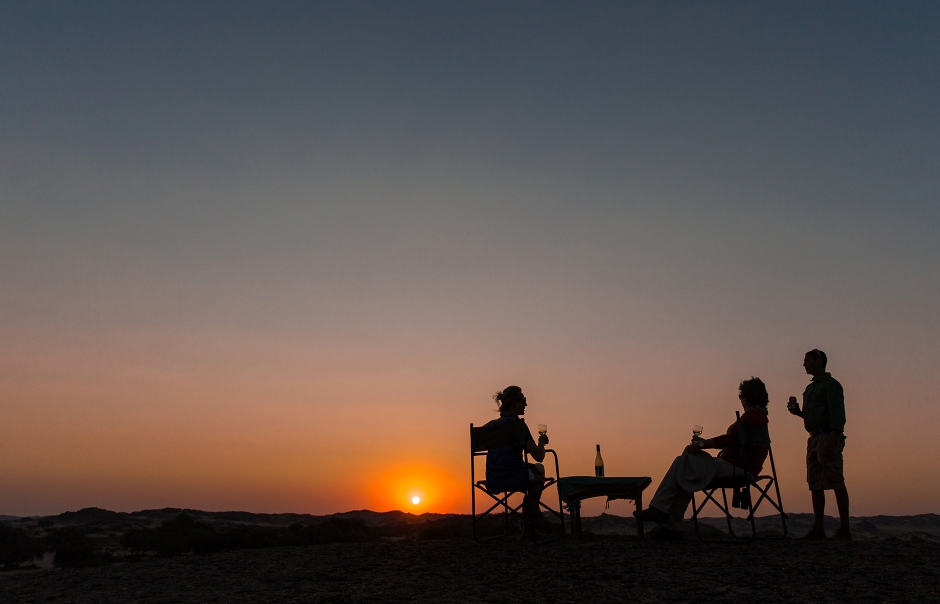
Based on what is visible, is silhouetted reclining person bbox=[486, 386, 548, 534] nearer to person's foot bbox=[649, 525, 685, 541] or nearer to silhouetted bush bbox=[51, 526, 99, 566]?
person's foot bbox=[649, 525, 685, 541]

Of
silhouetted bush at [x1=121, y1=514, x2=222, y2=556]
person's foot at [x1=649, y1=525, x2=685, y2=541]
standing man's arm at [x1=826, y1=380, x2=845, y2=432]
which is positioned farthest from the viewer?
silhouetted bush at [x1=121, y1=514, x2=222, y2=556]

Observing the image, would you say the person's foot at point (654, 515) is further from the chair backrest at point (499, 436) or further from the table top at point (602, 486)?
the chair backrest at point (499, 436)

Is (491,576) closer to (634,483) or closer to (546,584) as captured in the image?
(546,584)

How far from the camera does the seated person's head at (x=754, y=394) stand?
7.61 meters

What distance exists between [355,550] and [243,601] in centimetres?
266

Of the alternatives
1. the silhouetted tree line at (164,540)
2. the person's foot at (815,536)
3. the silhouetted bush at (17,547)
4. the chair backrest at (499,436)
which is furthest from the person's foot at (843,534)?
the silhouetted bush at (17,547)

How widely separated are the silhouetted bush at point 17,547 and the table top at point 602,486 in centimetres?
910

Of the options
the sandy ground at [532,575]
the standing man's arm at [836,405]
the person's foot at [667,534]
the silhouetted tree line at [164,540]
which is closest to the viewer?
the sandy ground at [532,575]

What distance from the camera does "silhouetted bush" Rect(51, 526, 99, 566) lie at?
35.2 feet

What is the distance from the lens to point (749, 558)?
5887 millimetres

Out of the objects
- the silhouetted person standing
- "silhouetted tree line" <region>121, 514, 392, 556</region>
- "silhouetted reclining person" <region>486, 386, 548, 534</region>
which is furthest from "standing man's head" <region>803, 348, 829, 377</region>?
"silhouetted tree line" <region>121, 514, 392, 556</region>

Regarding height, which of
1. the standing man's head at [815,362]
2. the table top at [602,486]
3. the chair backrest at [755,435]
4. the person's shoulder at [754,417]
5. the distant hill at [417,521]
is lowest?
the distant hill at [417,521]

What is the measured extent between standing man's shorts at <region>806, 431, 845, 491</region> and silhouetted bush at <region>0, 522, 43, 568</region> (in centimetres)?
1193

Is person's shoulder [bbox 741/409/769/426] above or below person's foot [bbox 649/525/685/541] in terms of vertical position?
above
